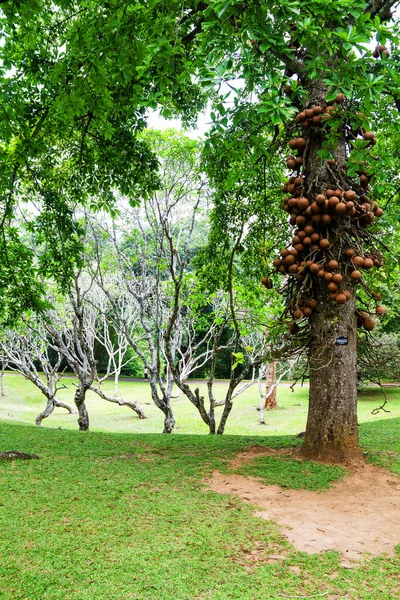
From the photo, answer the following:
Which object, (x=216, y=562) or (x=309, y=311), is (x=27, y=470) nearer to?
(x=216, y=562)

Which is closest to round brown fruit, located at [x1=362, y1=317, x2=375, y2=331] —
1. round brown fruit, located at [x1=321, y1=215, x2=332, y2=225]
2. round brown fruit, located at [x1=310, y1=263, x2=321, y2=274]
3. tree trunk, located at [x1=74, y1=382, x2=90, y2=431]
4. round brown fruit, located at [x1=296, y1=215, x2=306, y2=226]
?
round brown fruit, located at [x1=310, y1=263, x2=321, y2=274]

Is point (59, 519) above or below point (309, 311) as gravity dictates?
below

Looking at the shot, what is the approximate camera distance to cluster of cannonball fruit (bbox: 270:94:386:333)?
173 inches

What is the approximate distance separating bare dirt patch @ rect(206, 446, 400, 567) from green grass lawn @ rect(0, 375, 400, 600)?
113 mm

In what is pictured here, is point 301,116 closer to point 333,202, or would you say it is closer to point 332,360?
point 333,202

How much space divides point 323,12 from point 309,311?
2.73 metres

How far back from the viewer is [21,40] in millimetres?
4977

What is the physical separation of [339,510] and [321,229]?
8.78 feet

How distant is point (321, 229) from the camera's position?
4652 millimetres

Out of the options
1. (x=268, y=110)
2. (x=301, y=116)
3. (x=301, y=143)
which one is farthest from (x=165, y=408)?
(x=268, y=110)

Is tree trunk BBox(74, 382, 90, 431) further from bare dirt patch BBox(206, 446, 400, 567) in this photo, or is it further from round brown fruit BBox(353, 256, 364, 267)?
round brown fruit BBox(353, 256, 364, 267)

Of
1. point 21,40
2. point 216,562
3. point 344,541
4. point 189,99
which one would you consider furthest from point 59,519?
point 189,99

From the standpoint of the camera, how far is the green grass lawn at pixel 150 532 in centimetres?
238

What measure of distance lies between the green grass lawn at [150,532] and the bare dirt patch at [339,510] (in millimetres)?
113
